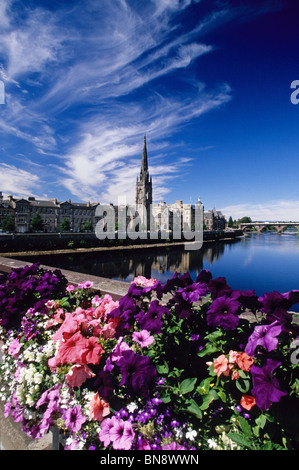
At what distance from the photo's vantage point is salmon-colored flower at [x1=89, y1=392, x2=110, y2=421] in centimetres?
175

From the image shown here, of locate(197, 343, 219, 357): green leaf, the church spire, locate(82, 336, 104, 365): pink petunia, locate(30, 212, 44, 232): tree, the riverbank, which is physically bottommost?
the riverbank

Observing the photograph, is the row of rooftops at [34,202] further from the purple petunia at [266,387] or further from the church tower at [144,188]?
the purple petunia at [266,387]

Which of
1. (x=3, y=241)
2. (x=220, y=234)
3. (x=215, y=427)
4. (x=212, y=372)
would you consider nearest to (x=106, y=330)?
(x=212, y=372)

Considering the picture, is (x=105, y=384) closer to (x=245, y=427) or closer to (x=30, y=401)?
(x=30, y=401)

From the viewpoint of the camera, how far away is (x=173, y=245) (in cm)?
6034

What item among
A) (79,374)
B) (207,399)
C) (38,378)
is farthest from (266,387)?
(38,378)

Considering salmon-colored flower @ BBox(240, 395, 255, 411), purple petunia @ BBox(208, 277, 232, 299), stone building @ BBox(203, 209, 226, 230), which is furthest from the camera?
stone building @ BBox(203, 209, 226, 230)

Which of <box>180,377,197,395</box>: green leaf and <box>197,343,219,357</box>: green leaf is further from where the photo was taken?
<box>197,343,219,357</box>: green leaf

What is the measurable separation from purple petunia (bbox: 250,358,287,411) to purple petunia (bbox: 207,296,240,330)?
0.34m

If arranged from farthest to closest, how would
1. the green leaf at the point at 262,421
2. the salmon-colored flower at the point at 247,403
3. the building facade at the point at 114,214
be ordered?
the building facade at the point at 114,214 < the salmon-colored flower at the point at 247,403 < the green leaf at the point at 262,421

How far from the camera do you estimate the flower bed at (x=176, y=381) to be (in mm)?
1543

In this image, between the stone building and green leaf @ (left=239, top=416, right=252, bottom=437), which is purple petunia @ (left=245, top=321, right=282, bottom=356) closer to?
green leaf @ (left=239, top=416, right=252, bottom=437)

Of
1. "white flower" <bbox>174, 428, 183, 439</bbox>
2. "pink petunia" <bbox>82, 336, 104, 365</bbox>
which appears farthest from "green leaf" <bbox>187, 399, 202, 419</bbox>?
"pink petunia" <bbox>82, 336, 104, 365</bbox>

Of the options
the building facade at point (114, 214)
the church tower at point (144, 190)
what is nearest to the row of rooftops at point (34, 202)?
the building facade at point (114, 214)
